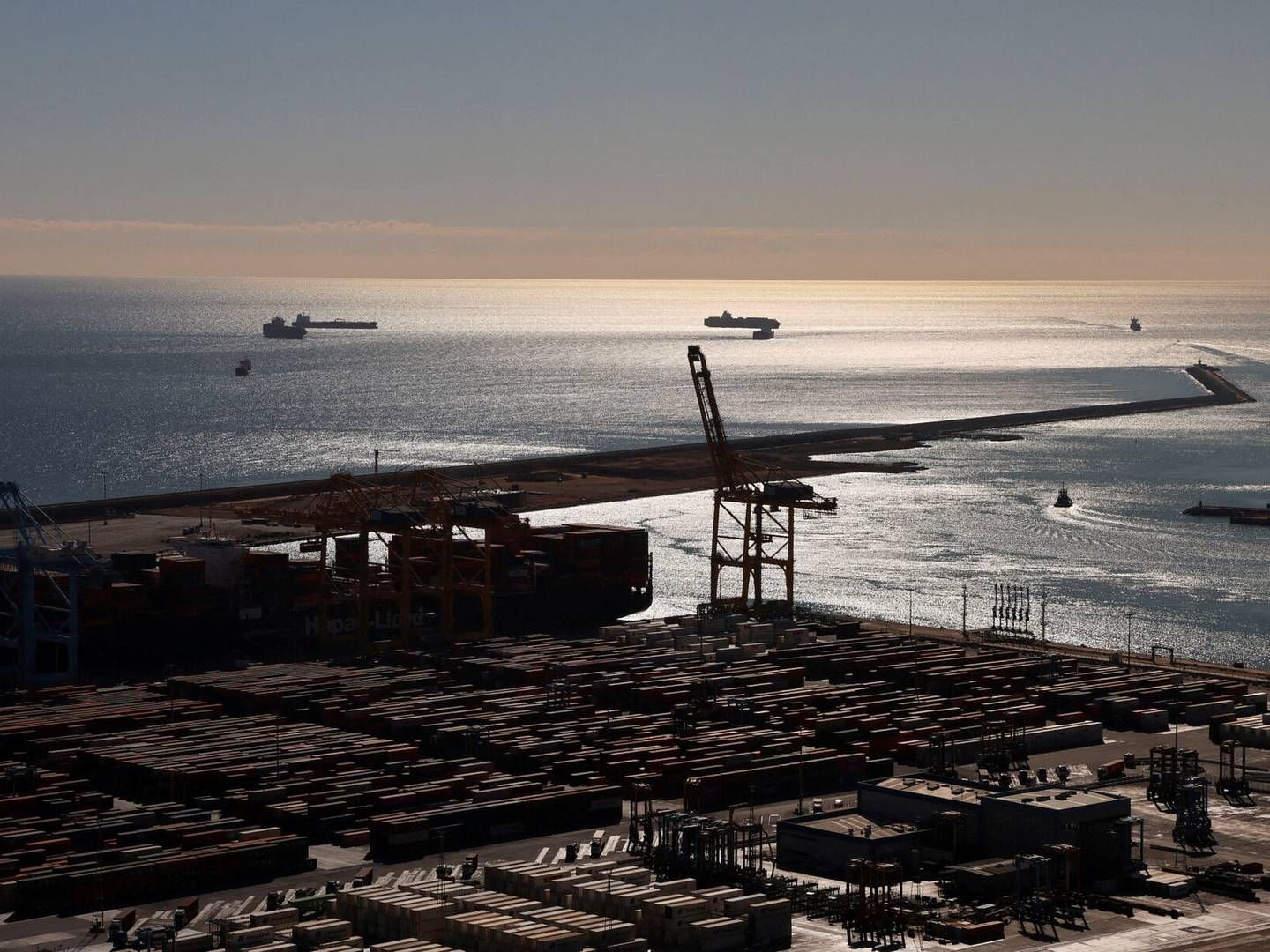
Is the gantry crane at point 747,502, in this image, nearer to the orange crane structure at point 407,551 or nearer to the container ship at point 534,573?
the container ship at point 534,573

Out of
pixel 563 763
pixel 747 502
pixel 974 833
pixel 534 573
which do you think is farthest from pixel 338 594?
pixel 974 833

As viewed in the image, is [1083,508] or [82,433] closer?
[1083,508]

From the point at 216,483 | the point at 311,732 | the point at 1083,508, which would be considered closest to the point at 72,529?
the point at 216,483

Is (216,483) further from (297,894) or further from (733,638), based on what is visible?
(297,894)

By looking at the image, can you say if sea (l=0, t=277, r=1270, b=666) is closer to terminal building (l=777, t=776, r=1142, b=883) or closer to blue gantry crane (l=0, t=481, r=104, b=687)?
blue gantry crane (l=0, t=481, r=104, b=687)

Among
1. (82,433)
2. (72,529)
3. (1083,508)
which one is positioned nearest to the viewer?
(72,529)

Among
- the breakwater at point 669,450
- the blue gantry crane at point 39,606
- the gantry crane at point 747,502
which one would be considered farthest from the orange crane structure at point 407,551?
the breakwater at point 669,450

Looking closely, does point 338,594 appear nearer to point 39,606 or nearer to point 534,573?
point 534,573
